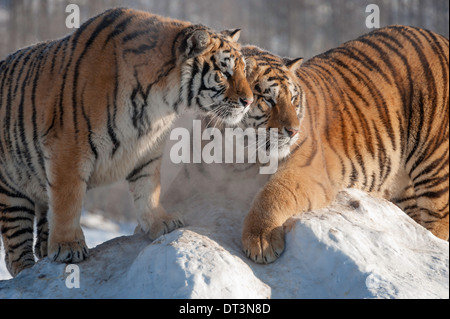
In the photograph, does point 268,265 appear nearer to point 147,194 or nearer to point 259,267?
point 259,267

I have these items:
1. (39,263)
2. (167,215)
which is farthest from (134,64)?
(39,263)

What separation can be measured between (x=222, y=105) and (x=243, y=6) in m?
17.7

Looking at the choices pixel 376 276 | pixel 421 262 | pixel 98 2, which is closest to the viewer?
pixel 376 276

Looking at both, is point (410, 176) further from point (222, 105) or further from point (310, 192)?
point (222, 105)

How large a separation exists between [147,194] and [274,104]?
0.81 meters

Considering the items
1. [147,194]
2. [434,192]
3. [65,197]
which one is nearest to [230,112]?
[147,194]

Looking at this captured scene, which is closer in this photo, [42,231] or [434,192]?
[42,231]

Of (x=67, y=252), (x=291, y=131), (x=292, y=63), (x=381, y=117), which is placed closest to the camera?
(x=67, y=252)

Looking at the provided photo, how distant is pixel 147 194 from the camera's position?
305 centimetres

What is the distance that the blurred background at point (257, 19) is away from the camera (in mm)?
11363

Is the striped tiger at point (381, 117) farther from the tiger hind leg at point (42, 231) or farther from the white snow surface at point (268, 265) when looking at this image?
the tiger hind leg at point (42, 231)

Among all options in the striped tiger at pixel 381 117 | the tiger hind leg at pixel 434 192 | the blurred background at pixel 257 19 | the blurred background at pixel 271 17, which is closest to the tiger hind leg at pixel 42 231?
the striped tiger at pixel 381 117

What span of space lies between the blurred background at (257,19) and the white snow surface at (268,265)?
6807 millimetres

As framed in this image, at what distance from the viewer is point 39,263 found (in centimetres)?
266
